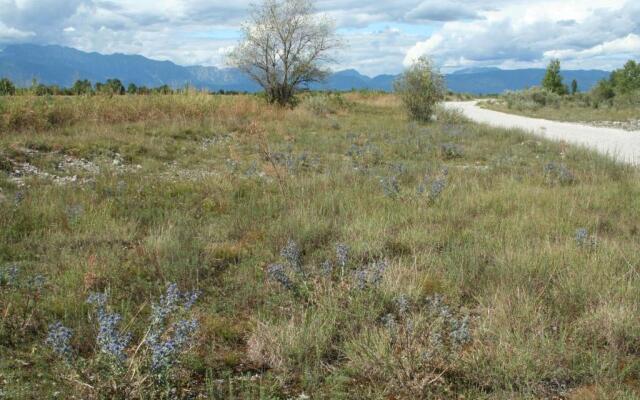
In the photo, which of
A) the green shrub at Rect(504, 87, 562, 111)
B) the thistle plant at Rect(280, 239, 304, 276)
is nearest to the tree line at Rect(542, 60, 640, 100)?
the green shrub at Rect(504, 87, 562, 111)

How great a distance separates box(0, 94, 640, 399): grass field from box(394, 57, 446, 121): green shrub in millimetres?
12312

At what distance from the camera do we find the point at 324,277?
4168mm

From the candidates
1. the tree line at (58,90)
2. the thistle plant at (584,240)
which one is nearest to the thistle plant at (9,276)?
the thistle plant at (584,240)

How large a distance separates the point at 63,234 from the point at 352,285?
320cm

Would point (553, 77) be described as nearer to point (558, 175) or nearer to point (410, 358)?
point (558, 175)

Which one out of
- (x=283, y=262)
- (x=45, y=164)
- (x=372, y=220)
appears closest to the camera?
(x=283, y=262)

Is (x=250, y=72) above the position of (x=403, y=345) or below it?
above

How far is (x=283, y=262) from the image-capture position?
4836 millimetres

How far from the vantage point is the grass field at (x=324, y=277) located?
9.88 ft

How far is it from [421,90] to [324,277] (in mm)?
19033

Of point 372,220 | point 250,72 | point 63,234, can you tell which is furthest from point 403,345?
point 250,72

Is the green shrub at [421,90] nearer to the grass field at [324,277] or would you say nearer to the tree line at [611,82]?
the grass field at [324,277]

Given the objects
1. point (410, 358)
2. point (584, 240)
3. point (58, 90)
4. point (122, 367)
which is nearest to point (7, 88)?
point (58, 90)

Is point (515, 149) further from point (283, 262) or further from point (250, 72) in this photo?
point (250, 72)
